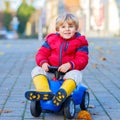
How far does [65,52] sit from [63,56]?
0.06 m

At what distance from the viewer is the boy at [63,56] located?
5617mm

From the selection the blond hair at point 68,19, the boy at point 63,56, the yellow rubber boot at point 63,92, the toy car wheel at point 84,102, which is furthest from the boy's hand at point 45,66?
the toy car wheel at point 84,102

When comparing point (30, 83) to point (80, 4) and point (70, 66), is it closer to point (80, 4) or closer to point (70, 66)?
point (70, 66)

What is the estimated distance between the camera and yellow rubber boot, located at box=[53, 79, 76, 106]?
5.42 m

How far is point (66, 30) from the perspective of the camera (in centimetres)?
582

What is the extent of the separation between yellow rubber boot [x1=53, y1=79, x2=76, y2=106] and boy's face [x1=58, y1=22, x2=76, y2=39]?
0.62m

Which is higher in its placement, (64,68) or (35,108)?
(64,68)

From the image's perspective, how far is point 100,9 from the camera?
6266 centimetres

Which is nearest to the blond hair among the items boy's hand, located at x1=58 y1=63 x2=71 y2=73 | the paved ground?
boy's hand, located at x1=58 y1=63 x2=71 y2=73

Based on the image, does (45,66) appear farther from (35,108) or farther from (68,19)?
(68,19)

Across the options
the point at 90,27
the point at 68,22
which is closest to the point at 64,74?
the point at 68,22

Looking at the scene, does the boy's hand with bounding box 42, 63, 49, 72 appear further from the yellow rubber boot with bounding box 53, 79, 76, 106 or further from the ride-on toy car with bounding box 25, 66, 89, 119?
the yellow rubber boot with bounding box 53, 79, 76, 106

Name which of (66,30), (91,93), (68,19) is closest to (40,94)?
(66,30)

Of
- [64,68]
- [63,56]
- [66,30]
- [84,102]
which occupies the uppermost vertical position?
[66,30]
